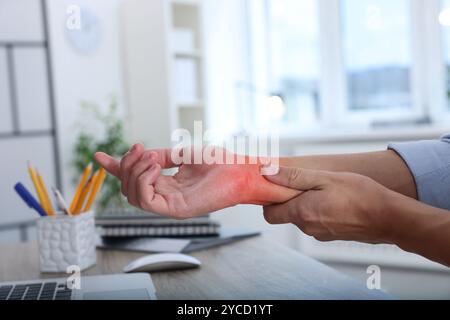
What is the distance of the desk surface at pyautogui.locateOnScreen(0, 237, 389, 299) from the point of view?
2.36 ft

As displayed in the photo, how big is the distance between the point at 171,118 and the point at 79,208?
1.90 meters

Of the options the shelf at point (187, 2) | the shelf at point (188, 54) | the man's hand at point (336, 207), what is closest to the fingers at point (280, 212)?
the man's hand at point (336, 207)

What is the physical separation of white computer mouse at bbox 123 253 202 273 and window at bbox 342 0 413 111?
208cm

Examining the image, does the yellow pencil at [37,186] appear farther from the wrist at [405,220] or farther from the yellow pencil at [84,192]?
the wrist at [405,220]

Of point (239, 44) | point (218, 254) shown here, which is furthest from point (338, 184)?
point (239, 44)

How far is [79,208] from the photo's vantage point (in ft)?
2.99

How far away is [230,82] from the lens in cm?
321

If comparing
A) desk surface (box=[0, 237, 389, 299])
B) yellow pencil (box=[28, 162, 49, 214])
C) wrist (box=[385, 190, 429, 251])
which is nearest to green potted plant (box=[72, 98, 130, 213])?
desk surface (box=[0, 237, 389, 299])

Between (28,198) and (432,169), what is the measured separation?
22.5 inches

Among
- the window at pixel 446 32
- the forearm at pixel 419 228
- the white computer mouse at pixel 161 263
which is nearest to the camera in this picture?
the forearm at pixel 419 228

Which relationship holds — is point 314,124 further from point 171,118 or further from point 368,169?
point 368,169

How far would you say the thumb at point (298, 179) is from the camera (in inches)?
25.0

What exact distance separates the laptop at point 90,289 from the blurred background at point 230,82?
5.74ft
